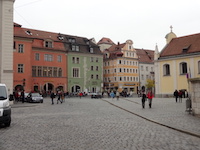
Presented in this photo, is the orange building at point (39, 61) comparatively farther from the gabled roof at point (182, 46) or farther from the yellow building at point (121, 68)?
the gabled roof at point (182, 46)

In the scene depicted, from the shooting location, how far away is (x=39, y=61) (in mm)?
57531

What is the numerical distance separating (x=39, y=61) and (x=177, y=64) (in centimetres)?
3167

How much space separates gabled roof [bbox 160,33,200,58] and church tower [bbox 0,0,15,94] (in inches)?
1191

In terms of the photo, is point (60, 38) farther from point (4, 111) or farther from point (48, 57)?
point (4, 111)

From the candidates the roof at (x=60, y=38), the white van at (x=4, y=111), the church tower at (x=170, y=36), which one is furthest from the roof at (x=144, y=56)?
the white van at (x=4, y=111)

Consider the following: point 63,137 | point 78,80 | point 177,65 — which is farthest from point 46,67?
point 63,137

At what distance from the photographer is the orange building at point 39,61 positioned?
Answer: 50781mm

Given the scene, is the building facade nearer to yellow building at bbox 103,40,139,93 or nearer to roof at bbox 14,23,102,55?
yellow building at bbox 103,40,139,93

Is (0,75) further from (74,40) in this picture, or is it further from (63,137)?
(74,40)

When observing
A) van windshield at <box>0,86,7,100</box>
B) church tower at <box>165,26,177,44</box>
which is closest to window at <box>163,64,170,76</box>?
church tower at <box>165,26,177,44</box>

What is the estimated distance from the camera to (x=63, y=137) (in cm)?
855

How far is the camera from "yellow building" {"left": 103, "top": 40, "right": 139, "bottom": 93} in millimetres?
72750

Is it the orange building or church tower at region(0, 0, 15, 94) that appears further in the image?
the orange building

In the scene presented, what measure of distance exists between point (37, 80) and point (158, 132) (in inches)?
1985
